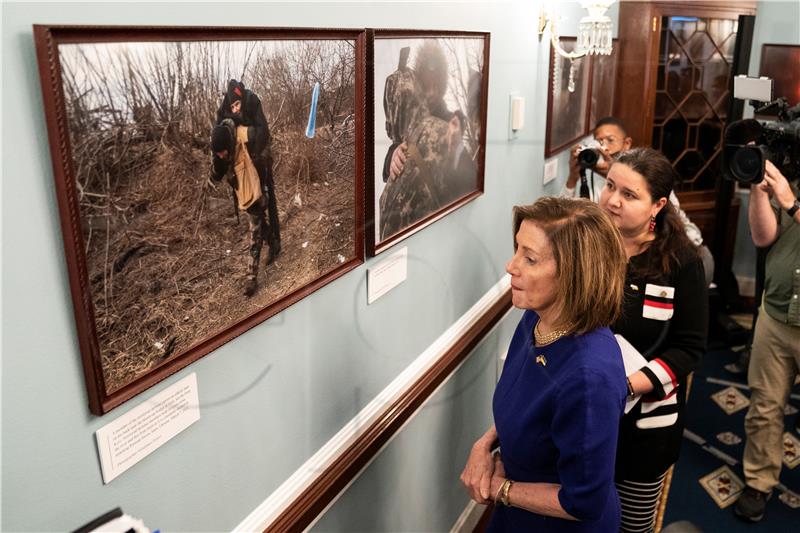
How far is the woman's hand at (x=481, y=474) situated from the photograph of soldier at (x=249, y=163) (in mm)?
790

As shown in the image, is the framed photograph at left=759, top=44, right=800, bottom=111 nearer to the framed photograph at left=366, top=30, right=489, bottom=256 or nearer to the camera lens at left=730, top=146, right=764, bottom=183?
the camera lens at left=730, top=146, right=764, bottom=183

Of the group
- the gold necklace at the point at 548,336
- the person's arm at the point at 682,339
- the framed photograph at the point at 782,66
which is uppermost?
the framed photograph at the point at 782,66

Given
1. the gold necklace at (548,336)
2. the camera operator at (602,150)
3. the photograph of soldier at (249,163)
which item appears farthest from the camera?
the camera operator at (602,150)

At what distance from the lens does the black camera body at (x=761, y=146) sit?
237 cm

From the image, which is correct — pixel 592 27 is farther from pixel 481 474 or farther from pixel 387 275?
pixel 481 474

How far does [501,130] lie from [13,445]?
2092 mm

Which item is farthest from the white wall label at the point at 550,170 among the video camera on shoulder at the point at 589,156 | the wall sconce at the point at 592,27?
the wall sconce at the point at 592,27

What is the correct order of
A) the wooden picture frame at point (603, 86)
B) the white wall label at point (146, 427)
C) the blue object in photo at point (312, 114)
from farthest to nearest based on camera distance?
the wooden picture frame at point (603, 86) < the blue object in photo at point (312, 114) < the white wall label at point (146, 427)

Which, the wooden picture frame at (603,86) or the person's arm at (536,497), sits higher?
the wooden picture frame at (603,86)

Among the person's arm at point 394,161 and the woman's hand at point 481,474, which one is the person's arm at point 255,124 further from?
the woman's hand at point 481,474

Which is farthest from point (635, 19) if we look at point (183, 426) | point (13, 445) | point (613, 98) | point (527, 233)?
point (13, 445)

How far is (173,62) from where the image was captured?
984 mm

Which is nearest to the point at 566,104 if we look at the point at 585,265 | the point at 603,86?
the point at 603,86

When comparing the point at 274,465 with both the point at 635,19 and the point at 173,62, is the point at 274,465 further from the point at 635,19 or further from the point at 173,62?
the point at 635,19
